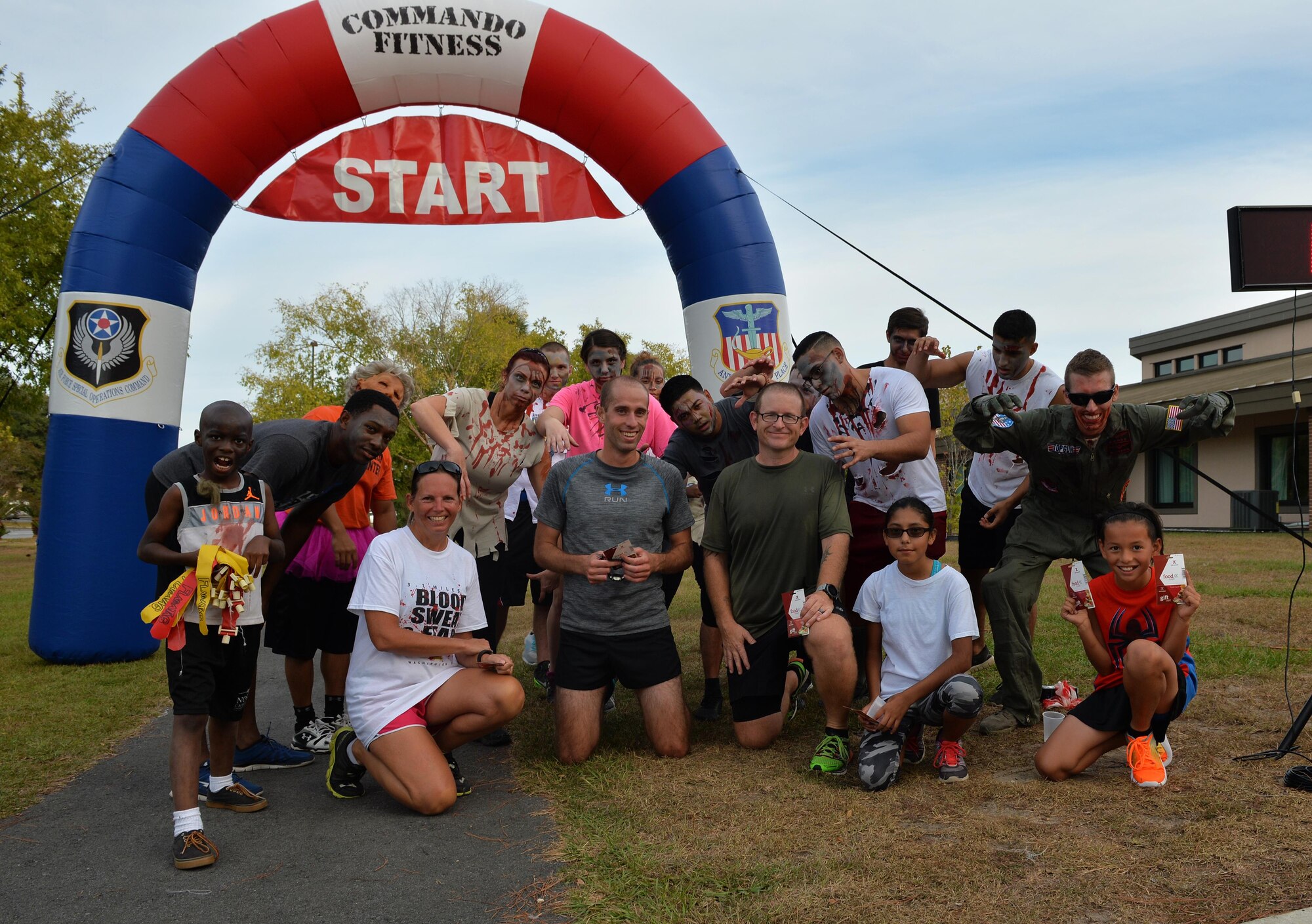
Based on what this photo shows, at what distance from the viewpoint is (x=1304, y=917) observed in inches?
103

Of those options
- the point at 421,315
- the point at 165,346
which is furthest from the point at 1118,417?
the point at 421,315

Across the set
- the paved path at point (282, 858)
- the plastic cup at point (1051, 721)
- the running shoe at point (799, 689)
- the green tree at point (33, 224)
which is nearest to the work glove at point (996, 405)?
the plastic cup at point (1051, 721)

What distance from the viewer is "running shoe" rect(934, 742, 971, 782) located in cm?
410

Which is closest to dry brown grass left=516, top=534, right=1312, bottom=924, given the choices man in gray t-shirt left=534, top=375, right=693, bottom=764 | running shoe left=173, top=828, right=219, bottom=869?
man in gray t-shirt left=534, top=375, right=693, bottom=764

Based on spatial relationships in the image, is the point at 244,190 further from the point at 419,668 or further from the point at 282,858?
the point at 282,858

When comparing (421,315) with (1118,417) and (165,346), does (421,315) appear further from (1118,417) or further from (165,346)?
(1118,417)

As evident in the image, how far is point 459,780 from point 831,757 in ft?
5.43

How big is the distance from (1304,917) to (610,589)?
3014 mm

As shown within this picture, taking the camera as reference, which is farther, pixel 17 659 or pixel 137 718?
pixel 17 659

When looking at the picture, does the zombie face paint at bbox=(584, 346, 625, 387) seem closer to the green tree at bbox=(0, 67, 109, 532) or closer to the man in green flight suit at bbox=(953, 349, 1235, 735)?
the man in green flight suit at bbox=(953, 349, 1235, 735)

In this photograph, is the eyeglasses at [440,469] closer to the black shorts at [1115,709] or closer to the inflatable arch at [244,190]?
the black shorts at [1115,709]

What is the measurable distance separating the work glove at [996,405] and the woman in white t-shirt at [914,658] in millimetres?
670

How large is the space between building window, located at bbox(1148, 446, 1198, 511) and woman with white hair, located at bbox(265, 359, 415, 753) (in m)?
23.5

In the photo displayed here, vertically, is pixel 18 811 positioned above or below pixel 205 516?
below
